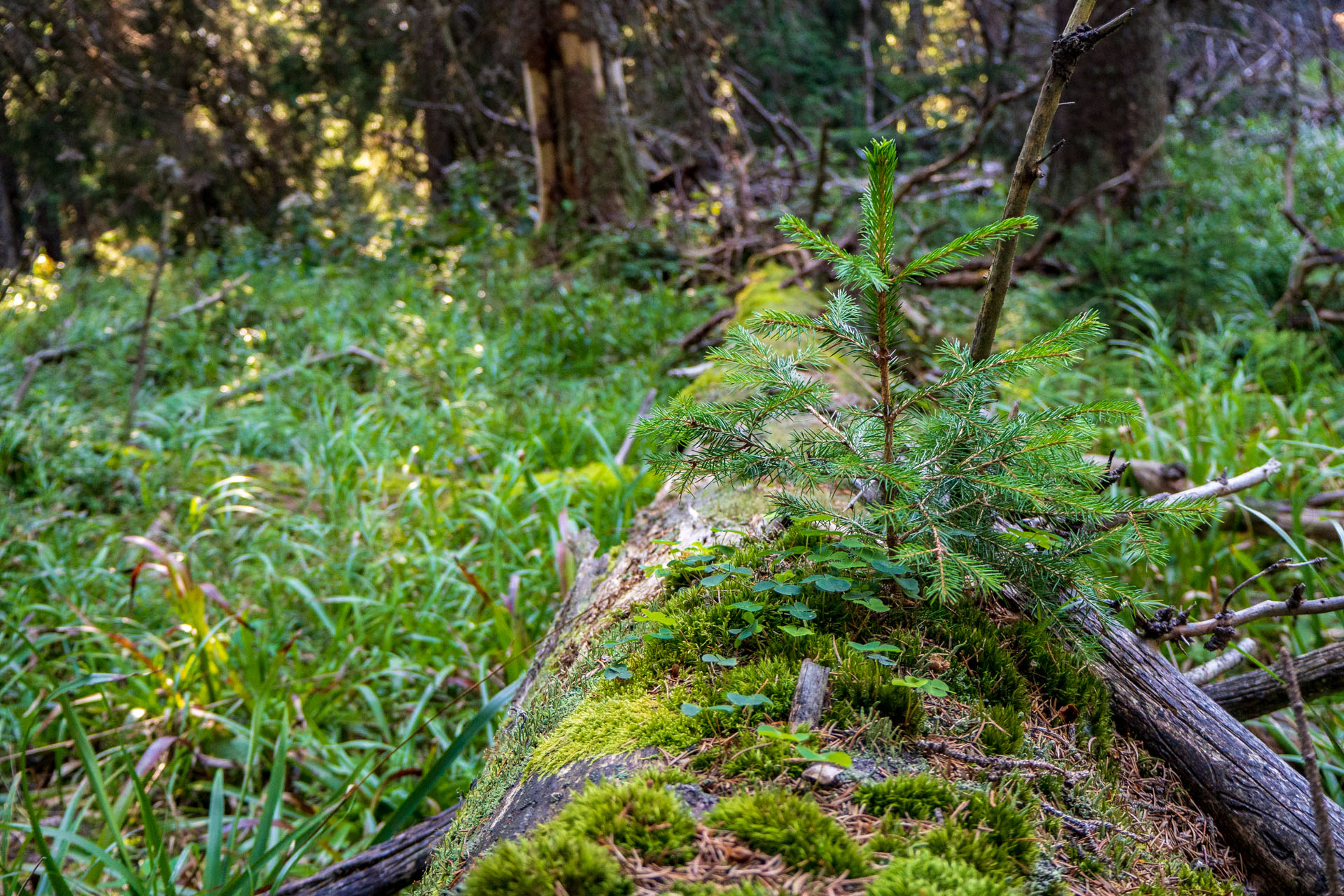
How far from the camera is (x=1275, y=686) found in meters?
1.73

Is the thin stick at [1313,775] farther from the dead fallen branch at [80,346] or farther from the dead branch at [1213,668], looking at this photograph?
the dead fallen branch at [80,346]

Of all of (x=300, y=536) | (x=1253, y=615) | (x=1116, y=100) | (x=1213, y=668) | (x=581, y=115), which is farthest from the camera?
(x=581, y=115)

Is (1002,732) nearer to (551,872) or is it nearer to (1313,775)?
(1313,775)

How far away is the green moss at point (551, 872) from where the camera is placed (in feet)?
3.23

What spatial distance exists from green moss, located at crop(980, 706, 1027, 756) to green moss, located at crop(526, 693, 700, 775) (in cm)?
47

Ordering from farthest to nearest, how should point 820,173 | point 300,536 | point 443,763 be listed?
1. point 820,173
2. point 300,536
3. point 443,763

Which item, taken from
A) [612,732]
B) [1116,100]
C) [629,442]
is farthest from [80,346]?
[1116,100]

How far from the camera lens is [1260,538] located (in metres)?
2.98

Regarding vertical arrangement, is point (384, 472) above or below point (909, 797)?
below

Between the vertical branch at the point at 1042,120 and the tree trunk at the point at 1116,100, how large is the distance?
551cm

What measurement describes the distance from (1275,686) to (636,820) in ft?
4.92

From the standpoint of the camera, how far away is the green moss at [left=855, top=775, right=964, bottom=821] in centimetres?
111

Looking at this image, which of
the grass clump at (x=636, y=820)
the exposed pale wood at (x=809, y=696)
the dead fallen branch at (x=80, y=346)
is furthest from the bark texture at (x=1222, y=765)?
the dead fallen branch at (x=80, y=346)

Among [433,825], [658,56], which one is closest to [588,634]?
[433,825]
